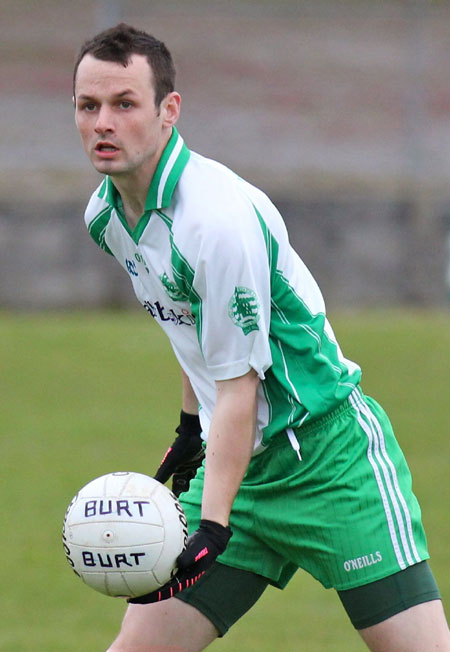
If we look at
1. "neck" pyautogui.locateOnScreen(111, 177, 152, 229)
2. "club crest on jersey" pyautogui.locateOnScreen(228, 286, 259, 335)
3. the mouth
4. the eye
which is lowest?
"club crest on jersey" pyautogui.locateOnScreen(228, 286, 259, 335)

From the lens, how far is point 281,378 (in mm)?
3857

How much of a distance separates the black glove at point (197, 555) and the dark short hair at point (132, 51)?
1185mm

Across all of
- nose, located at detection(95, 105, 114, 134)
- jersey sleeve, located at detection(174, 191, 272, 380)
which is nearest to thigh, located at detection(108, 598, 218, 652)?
jersey sleeve, located at detection(174, 191, 272, 380)

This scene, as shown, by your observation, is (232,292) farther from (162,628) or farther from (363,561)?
(162,628)

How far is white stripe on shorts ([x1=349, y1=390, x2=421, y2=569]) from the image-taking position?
3854mm

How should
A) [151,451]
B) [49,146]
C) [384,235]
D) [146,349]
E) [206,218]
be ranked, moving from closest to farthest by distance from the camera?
[206,218] → [151,451] → [146,349] → [384,235] → [49,146]

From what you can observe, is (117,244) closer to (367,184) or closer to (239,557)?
(239,557)

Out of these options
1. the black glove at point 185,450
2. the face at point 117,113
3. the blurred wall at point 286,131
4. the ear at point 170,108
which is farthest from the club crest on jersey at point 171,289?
the blurred wall at point 286,131

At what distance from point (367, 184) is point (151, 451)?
5887mm

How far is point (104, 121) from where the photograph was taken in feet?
11.7

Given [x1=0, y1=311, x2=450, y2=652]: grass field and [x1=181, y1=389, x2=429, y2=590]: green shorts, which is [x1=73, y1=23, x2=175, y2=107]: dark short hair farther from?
[x1=0, y1=311, x2=450, y2=652]: grass field

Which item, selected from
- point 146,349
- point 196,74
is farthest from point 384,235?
point 196,74

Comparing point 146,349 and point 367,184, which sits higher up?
point 367,184

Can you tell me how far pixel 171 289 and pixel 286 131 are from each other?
15.9 m
